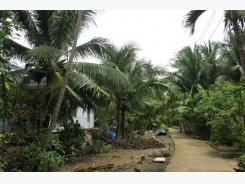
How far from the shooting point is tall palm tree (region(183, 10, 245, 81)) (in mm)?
5078

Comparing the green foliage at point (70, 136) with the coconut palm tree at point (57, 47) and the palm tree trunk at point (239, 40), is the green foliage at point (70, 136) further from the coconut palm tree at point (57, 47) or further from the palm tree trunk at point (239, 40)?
the palm tree trunk at point (239, 40)

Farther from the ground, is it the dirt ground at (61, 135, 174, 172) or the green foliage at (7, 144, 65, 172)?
the green foliage at (7, 144, 65, 172)

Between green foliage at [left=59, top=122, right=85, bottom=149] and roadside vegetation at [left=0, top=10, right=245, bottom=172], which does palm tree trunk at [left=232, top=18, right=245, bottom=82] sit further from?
green foliage at [left=59, top=122, right=85, bottom=149]

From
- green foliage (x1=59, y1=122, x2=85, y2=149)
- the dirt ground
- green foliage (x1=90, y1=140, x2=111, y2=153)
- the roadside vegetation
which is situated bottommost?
the dirt ground

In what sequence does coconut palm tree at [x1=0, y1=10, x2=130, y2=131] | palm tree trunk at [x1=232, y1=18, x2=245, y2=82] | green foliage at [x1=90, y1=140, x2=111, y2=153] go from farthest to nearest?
green foliage at [x1=90, y1=140, x2=111, y2=153]
coconut palm tree at [x1=0, y1=10, x2=130, y2=131]
palm tree trunk at [x1=232, y1=18, x2=245, y2=82]

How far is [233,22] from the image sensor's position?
530cm

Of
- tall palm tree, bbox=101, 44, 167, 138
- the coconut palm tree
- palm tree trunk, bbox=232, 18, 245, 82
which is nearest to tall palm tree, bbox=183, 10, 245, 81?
palm tree trunk, bbox=232, 18, 245, 82

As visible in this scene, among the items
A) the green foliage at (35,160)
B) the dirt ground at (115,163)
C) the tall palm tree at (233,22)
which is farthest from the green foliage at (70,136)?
the tall palm tree at (233,22)

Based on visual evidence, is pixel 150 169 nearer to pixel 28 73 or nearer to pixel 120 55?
pixel 28 73

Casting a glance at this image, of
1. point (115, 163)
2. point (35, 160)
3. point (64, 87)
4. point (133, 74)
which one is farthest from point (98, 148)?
point (133, 74)

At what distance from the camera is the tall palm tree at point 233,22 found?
5078mm

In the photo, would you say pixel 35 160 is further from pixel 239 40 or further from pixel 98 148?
pixel 239 40

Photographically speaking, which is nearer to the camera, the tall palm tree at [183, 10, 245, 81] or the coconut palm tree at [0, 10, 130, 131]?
the tall palm tree at [183, 10, 245, 81]

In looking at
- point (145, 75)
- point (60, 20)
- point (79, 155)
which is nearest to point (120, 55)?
point (145, 75)
